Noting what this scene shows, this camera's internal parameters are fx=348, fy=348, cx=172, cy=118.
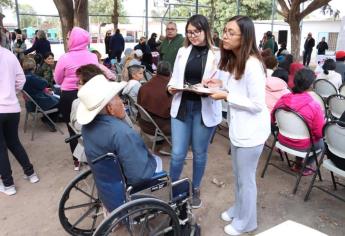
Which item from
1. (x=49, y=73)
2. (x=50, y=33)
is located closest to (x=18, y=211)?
(x=49, y=73)

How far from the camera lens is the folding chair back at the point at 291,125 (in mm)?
3140

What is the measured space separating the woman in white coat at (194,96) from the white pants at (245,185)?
37cm

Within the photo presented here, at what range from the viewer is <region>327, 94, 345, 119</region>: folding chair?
4.19 m

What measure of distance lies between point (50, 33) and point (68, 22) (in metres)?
7.38

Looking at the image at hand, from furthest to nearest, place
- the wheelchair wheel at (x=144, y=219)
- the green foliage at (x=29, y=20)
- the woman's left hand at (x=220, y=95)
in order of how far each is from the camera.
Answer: the green foliage at (x=29, y=20) < the woman's left hand at (x=220, y=95) < the wheelchair wheel at (x=144, y=219)

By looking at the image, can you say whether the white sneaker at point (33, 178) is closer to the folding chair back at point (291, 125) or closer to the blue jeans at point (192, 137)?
the blue jeans at point (192, 137)

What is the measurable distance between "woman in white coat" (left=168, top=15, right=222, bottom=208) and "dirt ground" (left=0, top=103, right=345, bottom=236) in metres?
0.69

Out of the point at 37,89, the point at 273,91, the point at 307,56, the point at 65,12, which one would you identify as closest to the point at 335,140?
the point at 273,91

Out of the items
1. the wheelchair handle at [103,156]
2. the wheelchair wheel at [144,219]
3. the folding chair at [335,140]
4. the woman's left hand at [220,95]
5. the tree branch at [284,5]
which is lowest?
the wheelchair wheel at [144,219]

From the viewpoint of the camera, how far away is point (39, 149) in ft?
14.6

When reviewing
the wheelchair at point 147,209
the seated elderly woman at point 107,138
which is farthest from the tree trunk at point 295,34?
the seated elderly woman at point 107,138

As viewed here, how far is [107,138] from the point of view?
2008 mm

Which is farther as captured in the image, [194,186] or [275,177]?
[275,177]

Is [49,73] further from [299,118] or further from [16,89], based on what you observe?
[299,118]
